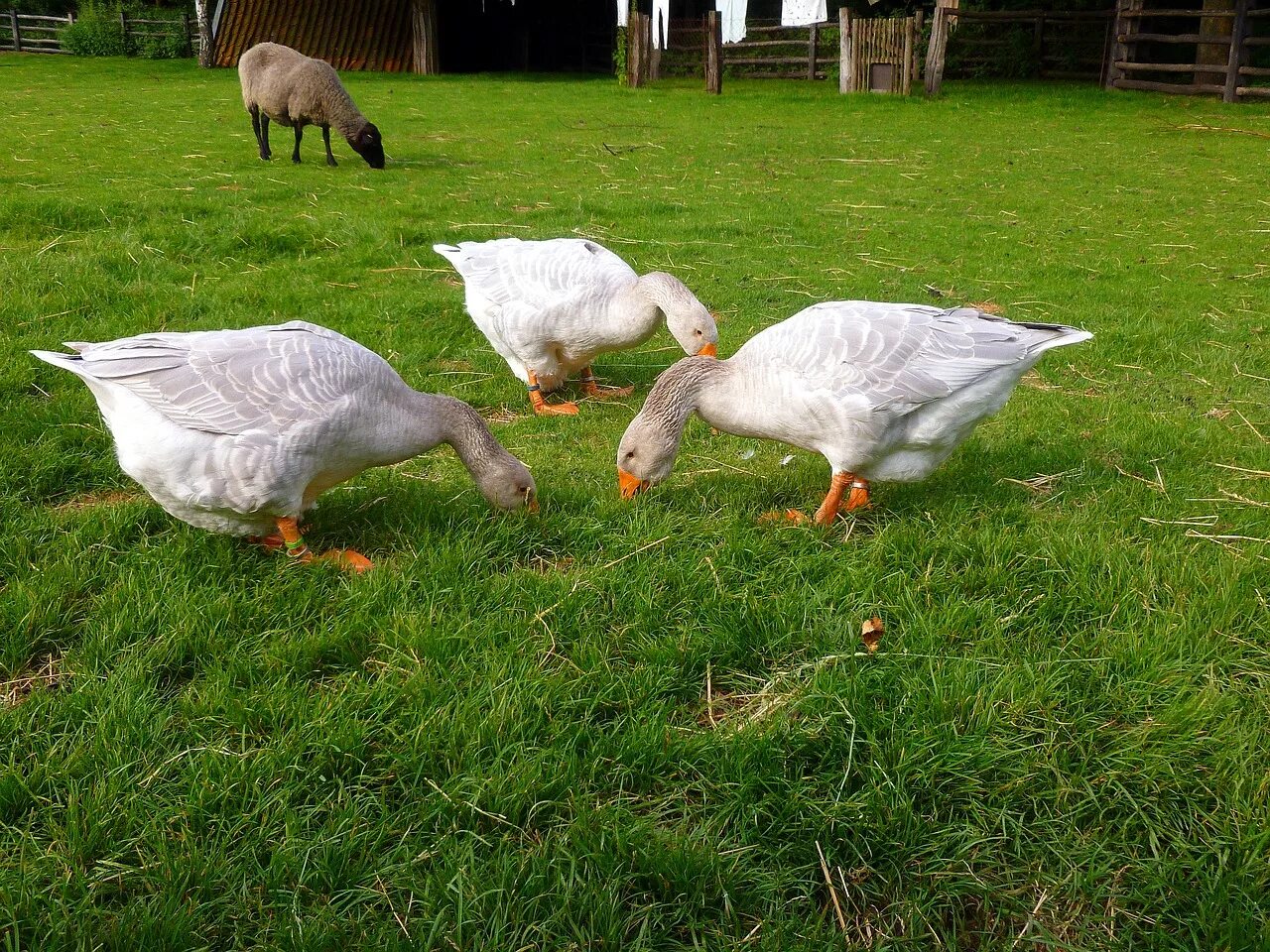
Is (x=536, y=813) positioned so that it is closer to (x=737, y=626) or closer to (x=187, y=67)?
(x=737, y=626)

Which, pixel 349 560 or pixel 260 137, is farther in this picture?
pixel 260 137

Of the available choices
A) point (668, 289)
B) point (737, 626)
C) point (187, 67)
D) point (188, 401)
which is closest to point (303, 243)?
point (668, 289)

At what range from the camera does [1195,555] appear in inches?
→ 151

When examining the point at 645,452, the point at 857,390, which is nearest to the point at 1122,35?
the point at 857,390

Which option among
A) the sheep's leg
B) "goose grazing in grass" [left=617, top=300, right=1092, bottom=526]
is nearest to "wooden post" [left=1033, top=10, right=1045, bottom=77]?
the sheep's leg

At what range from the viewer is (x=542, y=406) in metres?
6.01

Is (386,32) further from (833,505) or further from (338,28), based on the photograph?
(833,505)

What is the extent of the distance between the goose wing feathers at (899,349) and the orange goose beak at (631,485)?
32.8 inches

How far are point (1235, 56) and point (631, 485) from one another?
24340mm

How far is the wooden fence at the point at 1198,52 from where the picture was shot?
21594 mm

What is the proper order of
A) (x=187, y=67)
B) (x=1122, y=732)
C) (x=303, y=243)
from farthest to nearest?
(x=187, y=67) → (x=303, y=243) → (x=1122, y=732)

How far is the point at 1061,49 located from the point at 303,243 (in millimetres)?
29301

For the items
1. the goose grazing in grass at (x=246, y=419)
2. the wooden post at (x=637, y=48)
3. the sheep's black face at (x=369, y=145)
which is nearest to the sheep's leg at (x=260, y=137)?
the sheep's black face at (x=369, y=145)

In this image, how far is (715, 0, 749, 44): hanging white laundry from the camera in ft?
73.3
